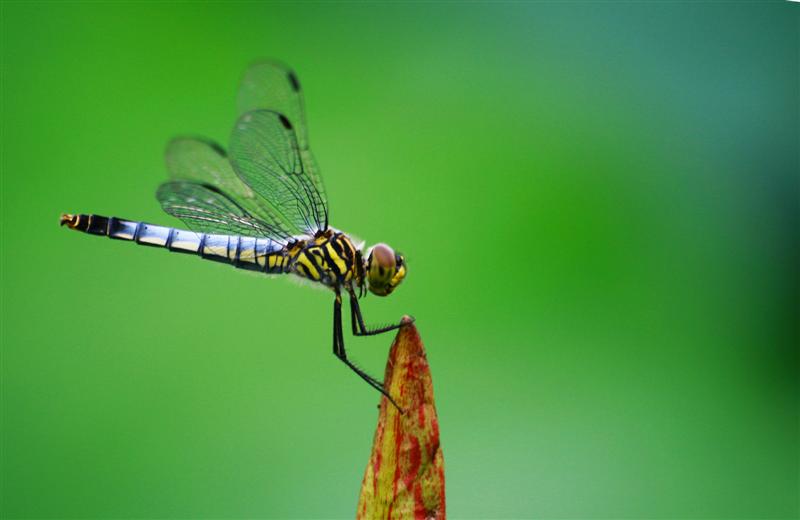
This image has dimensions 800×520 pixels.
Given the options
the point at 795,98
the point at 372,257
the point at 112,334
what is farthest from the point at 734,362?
the point at 112,334

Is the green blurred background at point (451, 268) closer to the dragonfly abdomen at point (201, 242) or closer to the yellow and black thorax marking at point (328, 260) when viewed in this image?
the dragonfly abdomen at point (201, 242)

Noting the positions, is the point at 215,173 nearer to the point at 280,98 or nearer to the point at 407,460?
the point at 280,98

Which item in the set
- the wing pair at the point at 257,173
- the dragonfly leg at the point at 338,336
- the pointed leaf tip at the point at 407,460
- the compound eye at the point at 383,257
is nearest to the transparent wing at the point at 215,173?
the wing pair at the point at 257,173

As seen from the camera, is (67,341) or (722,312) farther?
(722,312)

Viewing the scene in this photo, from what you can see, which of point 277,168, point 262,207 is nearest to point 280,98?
point 277,168

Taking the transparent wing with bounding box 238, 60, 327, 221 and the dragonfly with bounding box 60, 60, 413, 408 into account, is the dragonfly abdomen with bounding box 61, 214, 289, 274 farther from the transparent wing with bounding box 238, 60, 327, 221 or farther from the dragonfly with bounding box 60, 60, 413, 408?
the transparent wing with bounding box 238, 60, 327, 221

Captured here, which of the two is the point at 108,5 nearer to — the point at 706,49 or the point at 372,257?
→ the point at 372,257

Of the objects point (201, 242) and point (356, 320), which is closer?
point (356, 320)
